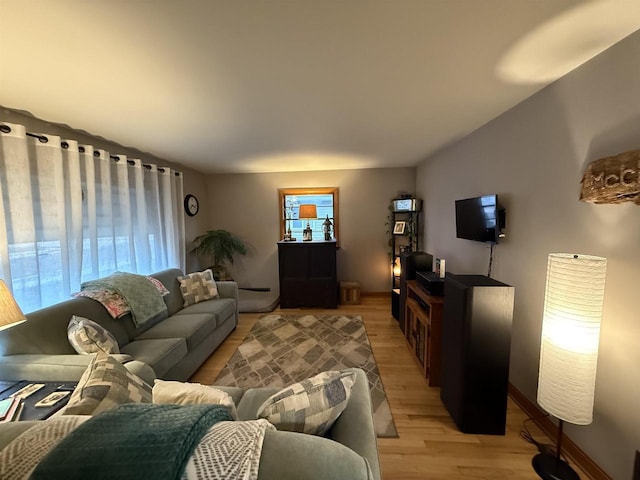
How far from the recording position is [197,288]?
3199 mm

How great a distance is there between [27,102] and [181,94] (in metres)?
1.15

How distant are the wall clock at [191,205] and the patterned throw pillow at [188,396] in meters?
3.66

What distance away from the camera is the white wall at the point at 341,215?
15.1 feet

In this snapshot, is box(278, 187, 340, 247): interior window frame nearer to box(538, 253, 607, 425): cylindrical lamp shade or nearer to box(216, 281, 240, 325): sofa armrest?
box(216, 281, 240, 325): sofa armrest

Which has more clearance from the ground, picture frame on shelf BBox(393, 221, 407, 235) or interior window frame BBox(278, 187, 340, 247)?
interior window frame BBox(278, 187, 340, 247)

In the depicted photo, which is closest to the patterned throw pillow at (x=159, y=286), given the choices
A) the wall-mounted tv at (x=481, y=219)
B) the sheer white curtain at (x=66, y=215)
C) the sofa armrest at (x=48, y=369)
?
the sheer white curtain at (x=66, y=215)

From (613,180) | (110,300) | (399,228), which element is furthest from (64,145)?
(399,228)

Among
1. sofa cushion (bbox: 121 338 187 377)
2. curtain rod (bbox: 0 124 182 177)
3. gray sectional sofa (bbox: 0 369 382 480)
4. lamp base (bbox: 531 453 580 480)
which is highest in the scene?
curtain rod (bbox: 0 124 182 177)

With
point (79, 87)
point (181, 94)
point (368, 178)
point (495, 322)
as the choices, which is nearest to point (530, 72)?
point (495, 322)

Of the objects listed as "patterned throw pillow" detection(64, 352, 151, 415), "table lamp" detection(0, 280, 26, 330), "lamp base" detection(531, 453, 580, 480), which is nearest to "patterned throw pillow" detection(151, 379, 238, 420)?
"patterned throw pillow" detection(64, 352, 151, 415)

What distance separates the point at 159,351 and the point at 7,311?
92 centimetres

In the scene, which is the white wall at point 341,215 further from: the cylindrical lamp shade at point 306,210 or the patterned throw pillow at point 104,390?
the patterned throw pillow at point 104,390

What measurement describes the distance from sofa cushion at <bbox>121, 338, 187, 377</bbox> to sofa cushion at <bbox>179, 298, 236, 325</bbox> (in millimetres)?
612

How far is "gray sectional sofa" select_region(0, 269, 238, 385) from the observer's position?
1.54 metres
